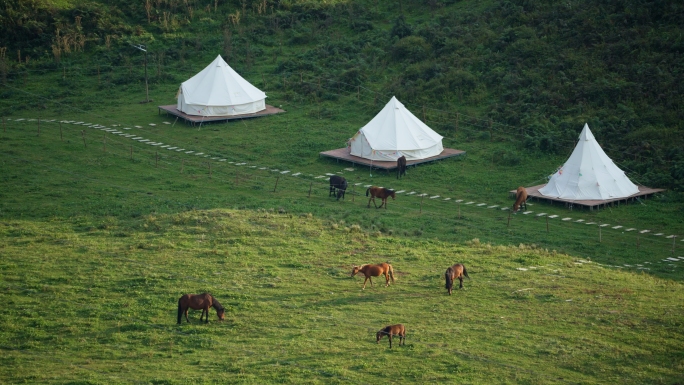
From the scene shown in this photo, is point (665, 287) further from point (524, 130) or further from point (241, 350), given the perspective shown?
point (524, 130)

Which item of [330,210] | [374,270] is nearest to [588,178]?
[330,210]

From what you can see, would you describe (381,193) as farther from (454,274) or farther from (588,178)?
(454,274)

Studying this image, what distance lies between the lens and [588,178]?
4094 cm

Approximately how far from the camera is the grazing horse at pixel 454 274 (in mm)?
27438

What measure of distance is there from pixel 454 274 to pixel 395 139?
776 inches

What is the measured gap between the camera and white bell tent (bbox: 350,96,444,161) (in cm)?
4653

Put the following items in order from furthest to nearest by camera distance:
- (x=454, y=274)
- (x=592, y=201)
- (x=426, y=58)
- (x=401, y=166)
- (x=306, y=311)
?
(x=426, y=58), (x=401, y=166), (x=592, y=201), (x=454, y=274), (x=306, y=311)

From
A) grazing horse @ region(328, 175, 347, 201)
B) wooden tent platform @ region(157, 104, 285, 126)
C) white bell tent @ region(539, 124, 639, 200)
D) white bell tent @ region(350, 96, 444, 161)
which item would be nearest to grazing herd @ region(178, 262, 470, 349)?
grazing horse @ region(328, 175, 347, 201)

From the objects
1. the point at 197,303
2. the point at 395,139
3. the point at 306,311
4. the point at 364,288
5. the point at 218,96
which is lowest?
the point at 306,311

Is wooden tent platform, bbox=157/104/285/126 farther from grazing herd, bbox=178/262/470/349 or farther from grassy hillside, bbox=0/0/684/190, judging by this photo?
grazing herd, bbox=178/262/470/349

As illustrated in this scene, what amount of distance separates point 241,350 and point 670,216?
22.9 meters

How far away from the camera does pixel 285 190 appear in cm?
4253

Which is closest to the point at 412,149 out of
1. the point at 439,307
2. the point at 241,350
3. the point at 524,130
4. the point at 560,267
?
the point at 524,130

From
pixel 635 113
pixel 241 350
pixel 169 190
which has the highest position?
pixel 635 113
